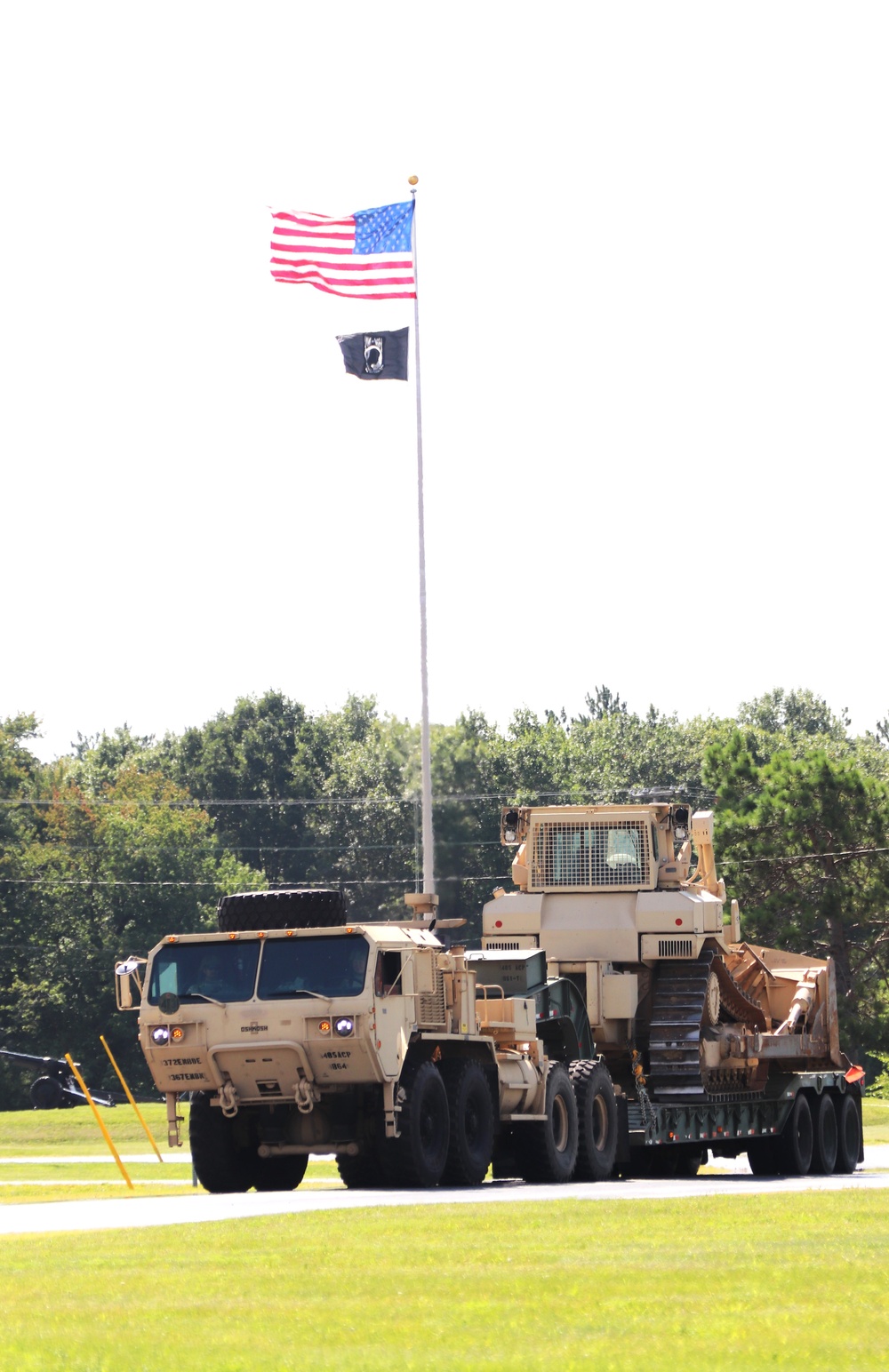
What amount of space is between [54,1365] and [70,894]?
77.6 meters

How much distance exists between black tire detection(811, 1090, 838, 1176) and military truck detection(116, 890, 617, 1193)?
265 inches

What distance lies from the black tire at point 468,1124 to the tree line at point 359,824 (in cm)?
2538

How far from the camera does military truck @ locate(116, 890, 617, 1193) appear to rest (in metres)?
20.9

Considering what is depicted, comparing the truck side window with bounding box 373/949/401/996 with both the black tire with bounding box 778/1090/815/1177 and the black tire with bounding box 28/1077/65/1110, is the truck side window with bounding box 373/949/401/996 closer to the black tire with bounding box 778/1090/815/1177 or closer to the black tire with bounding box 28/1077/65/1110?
the black tire with bounding box 778/1090/815/1177

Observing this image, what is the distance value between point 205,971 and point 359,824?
73380 mm

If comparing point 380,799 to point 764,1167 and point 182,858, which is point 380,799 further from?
point 764,1167

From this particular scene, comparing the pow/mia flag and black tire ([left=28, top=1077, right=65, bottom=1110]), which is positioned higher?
the pow/mia flag

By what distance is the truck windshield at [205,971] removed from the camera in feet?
69.9

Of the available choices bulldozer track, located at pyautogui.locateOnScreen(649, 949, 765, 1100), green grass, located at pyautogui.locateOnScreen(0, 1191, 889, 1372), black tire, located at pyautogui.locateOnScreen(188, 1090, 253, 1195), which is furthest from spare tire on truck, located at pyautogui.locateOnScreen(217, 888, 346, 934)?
green grass, located at pyautogui.locateOnScreen(0, 1191, 889, 1372)

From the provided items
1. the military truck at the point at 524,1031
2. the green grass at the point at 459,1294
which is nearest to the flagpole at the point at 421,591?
the military truck at the point at 524,1031

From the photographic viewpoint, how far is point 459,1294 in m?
11.4

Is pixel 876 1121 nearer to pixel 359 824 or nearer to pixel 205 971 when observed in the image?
pixel 205 971

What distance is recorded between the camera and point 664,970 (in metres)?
26.5

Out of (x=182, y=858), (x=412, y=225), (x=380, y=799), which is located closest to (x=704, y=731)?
(x=380, y=799)
